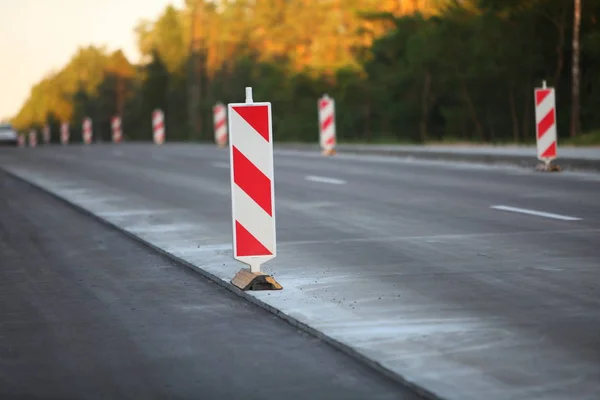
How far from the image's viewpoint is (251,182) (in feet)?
32.8

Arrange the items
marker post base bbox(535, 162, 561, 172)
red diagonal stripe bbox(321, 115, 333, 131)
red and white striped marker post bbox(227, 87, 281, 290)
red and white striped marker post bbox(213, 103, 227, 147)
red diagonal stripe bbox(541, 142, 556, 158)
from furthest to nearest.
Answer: red and white striped marker post bbox(213, 103, 227, 147) → red diagonal stripe bbox(321, 115, 333, 131) → red diagonal stripe bbox(541, 142, 556, 158) → marker post base bbox(535, 162, 561, 172) → red and white striped marker post bbox(227, 87, 281, 290)

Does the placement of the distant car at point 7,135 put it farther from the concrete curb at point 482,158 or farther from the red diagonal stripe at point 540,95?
the red diagonal stripe at point 540,95

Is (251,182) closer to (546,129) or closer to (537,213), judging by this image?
(537,213)

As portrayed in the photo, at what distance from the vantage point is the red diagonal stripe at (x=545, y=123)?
939 inches

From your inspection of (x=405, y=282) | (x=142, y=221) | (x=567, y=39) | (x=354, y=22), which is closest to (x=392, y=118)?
(x=567, y=39)

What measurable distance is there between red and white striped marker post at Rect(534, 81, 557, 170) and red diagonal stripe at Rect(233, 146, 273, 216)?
14511 mm

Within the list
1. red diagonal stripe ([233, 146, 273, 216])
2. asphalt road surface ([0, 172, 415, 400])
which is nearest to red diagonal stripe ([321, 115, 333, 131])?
asphalt road surface ([0, 172, 415, 400])

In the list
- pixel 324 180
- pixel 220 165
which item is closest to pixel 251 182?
pixel 324 180

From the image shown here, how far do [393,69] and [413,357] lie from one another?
2049 inches

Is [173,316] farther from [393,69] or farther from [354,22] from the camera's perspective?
[354,22]

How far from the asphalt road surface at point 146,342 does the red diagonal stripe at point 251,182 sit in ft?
2.43

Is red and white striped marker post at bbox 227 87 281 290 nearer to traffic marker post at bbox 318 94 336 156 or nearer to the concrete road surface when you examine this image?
the concrete road surface

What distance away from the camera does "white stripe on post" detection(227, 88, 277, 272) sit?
A: 391 inches

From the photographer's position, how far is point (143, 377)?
23.0 feet
